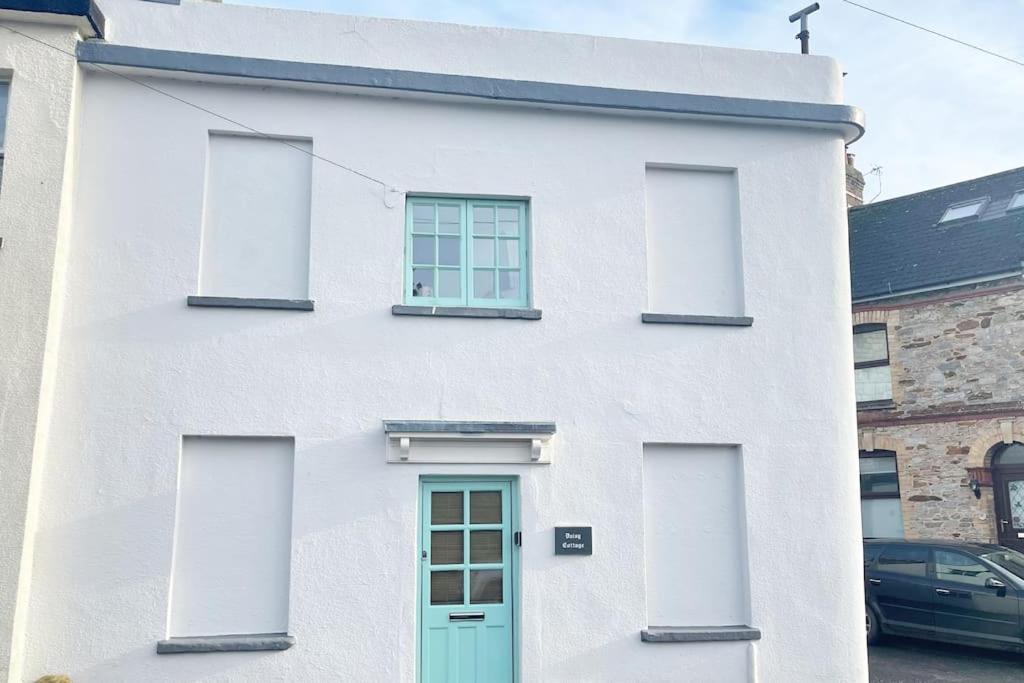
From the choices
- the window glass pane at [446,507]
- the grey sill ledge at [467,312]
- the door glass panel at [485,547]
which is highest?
the grey sill ledge at [467,312]

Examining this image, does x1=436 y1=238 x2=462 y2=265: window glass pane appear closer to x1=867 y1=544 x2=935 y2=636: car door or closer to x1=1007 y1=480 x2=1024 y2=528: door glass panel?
x1=867 y1=544 x2=935 y2=636: car door

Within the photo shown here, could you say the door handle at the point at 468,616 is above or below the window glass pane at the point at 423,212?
below

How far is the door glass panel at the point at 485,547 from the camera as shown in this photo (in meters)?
8.79

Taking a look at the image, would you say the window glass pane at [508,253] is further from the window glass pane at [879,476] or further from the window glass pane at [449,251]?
the window glass pane at [879,476]

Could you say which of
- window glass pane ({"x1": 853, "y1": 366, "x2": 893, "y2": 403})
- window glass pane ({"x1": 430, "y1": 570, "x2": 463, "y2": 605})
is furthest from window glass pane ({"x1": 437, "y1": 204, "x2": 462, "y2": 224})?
window glass pane ({"x1": 853, "y1": 366, "x2": 893, "y2": 403})

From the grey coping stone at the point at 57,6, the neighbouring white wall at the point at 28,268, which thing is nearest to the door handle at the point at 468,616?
the neighbouring white wall at the point at 28,268

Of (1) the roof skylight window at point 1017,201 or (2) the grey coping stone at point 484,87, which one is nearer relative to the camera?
(2) the grey coping stone at point 484,87

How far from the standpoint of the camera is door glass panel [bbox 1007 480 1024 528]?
1641 centimetres

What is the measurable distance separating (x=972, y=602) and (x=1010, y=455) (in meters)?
5.42

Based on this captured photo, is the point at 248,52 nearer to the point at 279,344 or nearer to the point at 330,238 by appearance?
the point at 330,238

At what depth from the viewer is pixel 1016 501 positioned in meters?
16.5

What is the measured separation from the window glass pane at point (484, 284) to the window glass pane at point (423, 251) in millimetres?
473

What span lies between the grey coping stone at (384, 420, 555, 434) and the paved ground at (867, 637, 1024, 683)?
5.74 m

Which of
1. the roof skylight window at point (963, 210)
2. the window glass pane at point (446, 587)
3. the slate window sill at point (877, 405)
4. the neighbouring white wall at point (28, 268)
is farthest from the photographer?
the roof skylight window at point (963, 210)
